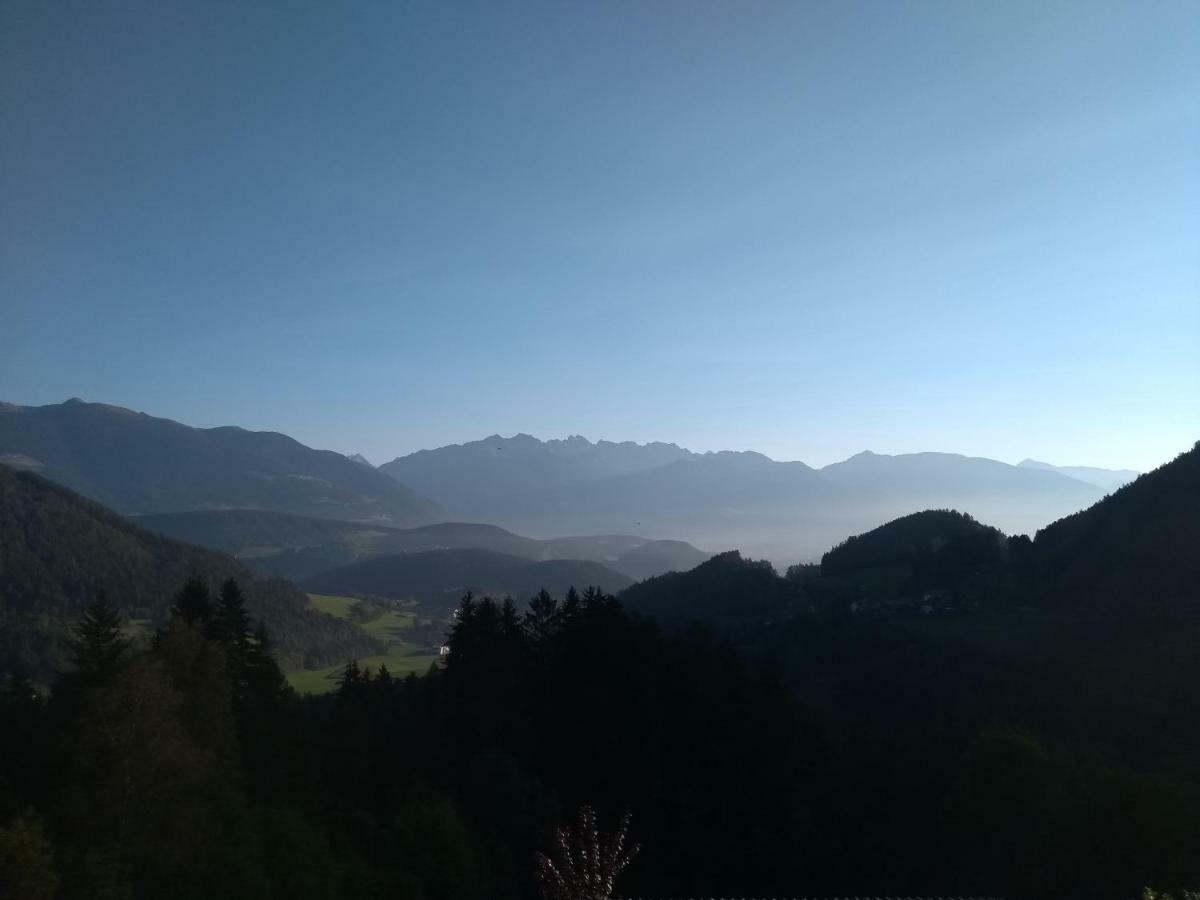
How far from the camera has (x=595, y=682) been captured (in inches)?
1011

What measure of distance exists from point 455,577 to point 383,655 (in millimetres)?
73832

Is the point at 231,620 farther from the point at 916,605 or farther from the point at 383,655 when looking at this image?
the point at 383,655

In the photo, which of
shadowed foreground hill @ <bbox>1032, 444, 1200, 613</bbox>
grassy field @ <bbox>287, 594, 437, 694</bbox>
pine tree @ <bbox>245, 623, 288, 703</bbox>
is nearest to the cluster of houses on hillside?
shadowed foreground hill @ <bbox>1032, 444, 1200, 613</bbox>

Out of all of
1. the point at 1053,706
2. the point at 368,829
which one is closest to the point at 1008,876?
the point at 368,829

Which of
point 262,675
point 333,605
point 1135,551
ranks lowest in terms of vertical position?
point 333,605

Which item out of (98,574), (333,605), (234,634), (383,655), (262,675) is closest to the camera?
(262,675)

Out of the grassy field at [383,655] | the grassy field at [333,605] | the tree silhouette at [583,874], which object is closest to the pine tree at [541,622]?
the tree silhouette at [583,874]

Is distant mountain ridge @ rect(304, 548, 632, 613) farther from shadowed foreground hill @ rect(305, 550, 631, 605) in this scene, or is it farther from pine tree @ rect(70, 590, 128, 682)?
pine tree @ rect(70, 590, 128, 682)

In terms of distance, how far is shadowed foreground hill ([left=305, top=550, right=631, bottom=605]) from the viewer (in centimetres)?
14312

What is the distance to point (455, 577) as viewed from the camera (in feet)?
523

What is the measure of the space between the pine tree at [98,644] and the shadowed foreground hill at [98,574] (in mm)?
60745

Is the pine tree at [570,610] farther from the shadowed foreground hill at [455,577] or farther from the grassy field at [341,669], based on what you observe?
the shadowed foreground hill at [455,577]

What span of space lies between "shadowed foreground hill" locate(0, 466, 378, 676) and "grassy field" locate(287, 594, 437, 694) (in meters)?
3.45

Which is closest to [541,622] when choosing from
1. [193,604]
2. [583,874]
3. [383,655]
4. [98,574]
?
[193,604]
